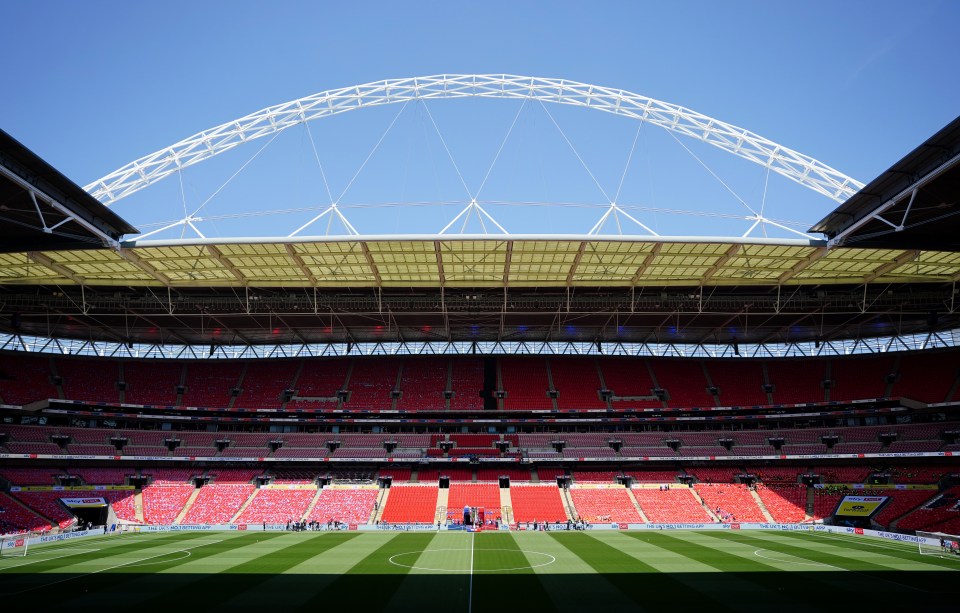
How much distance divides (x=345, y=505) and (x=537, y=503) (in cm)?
1565

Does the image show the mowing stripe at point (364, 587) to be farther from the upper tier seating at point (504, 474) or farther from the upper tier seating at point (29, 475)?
the upper tier seating at point (29, 475)

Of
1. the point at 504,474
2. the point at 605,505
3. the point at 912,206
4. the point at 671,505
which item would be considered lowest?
the point at 605,505

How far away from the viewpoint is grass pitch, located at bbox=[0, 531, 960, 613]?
19.8 m

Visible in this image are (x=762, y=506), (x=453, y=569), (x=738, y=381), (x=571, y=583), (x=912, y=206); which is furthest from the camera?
(x=738, y=381)

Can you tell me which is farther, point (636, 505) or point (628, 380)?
point (628, 380)

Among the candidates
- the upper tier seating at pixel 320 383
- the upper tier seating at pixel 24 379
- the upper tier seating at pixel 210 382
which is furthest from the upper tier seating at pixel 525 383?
the upper tier seating at pixel 24 379

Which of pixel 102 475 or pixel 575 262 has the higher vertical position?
pixel 575 262

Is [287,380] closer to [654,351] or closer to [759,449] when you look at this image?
[654,351]

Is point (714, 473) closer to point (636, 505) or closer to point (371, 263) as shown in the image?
point (636, 505)

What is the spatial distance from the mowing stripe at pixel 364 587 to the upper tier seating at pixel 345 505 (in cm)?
1708

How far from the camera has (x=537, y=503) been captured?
1953 inches

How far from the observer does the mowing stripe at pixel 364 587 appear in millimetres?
19641

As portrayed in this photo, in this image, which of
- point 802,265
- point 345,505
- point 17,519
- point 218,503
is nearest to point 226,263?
point 345,505

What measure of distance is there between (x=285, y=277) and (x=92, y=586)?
2290 centimetres
